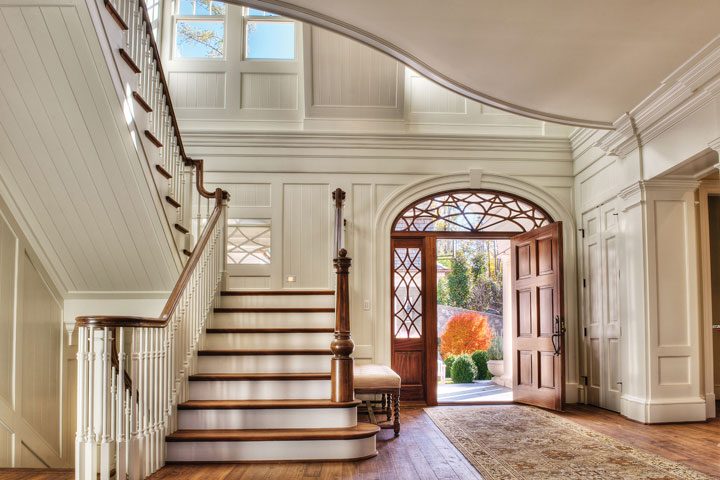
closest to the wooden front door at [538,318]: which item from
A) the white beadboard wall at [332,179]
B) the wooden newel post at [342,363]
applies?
the white beadboard wall at [332,179]

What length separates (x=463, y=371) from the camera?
466 inches

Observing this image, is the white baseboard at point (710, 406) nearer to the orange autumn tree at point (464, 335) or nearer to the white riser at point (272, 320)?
the white riser at point (272, 320)

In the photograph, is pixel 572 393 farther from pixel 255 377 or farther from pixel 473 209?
pixel 255 377

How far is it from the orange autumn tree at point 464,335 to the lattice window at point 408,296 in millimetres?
5650

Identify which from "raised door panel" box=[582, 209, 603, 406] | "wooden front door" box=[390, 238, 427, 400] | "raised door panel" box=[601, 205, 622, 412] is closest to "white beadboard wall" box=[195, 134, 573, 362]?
"wooden front door" box=[390, 238, 427, 400]

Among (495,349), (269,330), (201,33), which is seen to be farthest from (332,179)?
(495,349)

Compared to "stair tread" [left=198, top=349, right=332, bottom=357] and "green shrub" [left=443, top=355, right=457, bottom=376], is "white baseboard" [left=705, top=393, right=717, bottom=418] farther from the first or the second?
"green shrub" [left=443, top=355, right=457, bottom=376]

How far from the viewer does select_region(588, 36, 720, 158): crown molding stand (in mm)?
4852

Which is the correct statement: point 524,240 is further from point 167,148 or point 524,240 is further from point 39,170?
point 39,170

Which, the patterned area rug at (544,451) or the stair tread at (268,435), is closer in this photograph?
the patterned area rug at (544,451)

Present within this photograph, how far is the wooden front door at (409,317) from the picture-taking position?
7.77 m

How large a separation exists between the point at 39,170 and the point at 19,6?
53.8 inches

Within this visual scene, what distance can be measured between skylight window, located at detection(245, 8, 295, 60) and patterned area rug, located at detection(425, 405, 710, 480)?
4.68 meters

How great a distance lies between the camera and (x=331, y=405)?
4.68 metres
